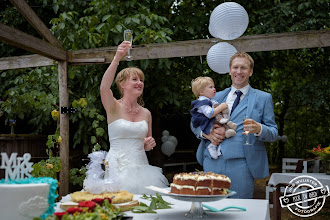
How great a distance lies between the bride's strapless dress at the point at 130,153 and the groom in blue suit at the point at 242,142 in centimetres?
67

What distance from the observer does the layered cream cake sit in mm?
1867

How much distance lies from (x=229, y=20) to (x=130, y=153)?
6.27ft

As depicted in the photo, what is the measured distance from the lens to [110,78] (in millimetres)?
2945

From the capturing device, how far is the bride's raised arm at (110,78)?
276 centimetres

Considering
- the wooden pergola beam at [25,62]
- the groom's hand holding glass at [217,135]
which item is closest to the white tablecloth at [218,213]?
the groom's hand holding glass at [217,135]

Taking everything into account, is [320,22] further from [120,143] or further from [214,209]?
[214,209]

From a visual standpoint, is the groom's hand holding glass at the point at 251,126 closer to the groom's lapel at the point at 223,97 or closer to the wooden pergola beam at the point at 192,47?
the groom's lapel at the point at 223,97

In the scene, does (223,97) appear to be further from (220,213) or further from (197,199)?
(197,199)

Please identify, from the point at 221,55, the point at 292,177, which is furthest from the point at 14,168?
the point at 292,177

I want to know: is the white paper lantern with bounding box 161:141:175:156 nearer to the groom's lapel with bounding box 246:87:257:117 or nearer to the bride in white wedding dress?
the bride in white wedding dress

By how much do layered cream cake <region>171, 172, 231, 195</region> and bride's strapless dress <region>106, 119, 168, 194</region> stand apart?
125 centimetres

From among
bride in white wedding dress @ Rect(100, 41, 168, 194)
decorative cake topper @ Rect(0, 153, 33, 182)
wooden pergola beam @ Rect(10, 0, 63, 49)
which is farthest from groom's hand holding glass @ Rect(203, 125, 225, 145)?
wooden pergola beam @ Rect(10, 0, 63, 49)

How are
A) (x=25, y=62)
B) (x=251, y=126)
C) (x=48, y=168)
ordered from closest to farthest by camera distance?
(x=251, y=126) < (x=48, y=168) < (x=25, y=62)

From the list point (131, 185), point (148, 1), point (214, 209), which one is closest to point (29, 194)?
point (214, 209)
